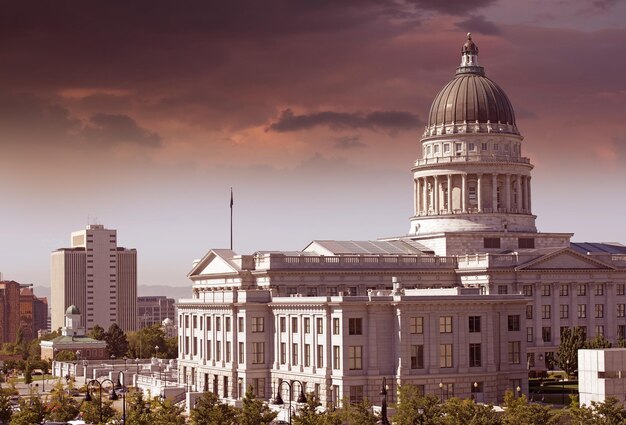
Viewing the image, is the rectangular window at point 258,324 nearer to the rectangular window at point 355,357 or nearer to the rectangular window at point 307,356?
the rectangular window at point 307,356

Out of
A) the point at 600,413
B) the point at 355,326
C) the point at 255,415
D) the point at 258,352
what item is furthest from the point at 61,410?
the point at 600,413

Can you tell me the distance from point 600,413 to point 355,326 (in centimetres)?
4116

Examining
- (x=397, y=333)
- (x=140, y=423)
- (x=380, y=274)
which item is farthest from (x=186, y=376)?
(x=140, y=423)

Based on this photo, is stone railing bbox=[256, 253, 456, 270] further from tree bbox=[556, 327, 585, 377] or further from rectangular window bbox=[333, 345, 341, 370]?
rectangular window bbox=[333, 345, 341, 370]

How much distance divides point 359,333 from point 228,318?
78.2ft

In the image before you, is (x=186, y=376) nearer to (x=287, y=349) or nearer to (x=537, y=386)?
(x=287, y=349)

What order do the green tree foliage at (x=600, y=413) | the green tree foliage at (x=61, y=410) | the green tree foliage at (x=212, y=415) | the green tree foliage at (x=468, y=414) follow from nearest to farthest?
the green tree foliage at (x=600, y=413) < the green tree foliage at (x=468, y=414) < the green tree foliage at (x=212, y=415) < the green tree foliage at (x=61, y=410)

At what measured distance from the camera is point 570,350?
571ft

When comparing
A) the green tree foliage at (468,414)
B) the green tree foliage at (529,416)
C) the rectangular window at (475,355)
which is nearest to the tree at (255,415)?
the green tree foliage at (468,414)

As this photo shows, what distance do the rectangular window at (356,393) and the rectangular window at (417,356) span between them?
5804mm

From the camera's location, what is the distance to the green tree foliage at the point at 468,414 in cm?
11719

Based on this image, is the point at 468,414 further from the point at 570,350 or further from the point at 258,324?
the point at 570,350

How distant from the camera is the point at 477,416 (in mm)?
117812

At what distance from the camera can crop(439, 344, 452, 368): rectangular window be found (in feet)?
497
